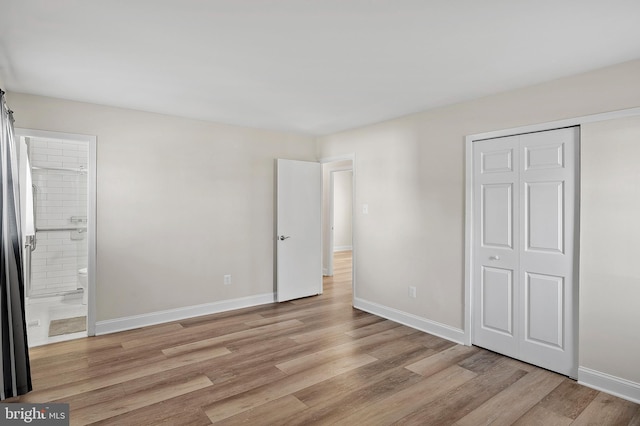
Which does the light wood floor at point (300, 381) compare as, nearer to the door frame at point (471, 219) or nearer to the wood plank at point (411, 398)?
the wood plank at point (411, 398)

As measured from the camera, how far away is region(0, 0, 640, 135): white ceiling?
6.25 feet

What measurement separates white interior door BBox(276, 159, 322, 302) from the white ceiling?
66.9 inches

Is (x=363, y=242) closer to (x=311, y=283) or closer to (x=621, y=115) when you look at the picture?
(x=311, y=283)

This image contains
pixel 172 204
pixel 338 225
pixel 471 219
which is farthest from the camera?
pixel 338 225

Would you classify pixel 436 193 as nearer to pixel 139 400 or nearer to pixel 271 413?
pixel 271 413

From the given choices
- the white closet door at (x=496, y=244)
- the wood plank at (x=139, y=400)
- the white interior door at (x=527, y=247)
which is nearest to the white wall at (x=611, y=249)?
the white interior door at (x=527, y=247)

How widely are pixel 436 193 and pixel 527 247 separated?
1.04 m

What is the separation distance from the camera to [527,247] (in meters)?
3.09

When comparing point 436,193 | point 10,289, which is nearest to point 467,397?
point 436,193

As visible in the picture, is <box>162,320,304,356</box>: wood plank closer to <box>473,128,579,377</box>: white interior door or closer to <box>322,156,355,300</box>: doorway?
<box>322,156,355,300</box>: doorway

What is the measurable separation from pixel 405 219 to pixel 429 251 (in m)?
0.48

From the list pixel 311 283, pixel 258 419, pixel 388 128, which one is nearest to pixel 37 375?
pixel 258 419

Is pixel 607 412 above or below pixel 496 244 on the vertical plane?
below

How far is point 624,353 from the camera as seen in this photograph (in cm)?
254
